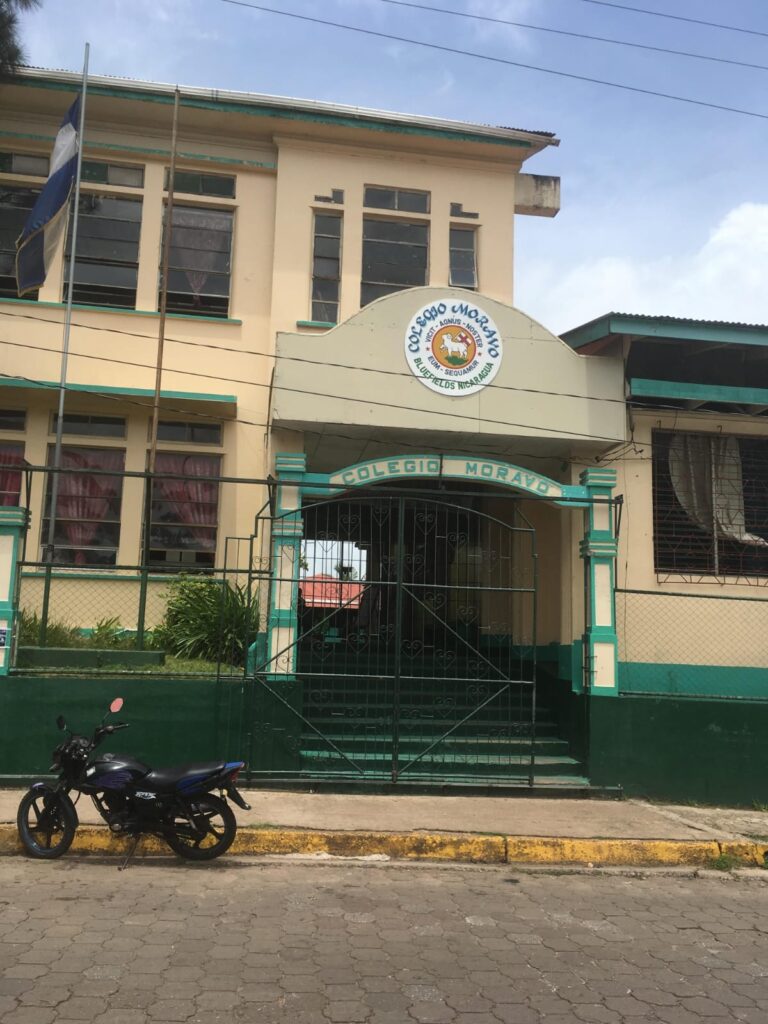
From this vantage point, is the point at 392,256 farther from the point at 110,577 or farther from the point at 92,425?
the point at 110,577

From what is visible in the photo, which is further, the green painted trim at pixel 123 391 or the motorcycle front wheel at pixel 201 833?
the green painted trim at pixel 123 391

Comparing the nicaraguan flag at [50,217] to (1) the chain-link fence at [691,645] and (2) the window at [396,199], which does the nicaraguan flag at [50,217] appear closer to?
(2) the window at [396,199]

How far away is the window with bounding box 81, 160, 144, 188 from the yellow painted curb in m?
9.49

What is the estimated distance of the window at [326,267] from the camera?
12547 millimetres

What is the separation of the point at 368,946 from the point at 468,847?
2.35 metres

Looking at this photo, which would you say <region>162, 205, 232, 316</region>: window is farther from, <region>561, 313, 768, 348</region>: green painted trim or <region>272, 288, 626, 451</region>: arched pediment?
<region>561, 313, 768, 348</region>: green painted trim

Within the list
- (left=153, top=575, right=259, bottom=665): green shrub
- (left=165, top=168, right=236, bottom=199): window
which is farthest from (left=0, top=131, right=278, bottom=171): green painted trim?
(left=153, top=575, right=259, bottom=665): green shrub

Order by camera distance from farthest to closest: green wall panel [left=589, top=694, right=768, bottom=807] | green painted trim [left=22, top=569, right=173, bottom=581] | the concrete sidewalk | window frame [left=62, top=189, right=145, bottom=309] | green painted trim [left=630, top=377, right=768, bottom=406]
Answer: window frame [left=62, top=189, right=145, bottom=309]
green painted trim [left=22, top=569, right=173, bottom=581]
green painted trim [left=630, top=377, right=768, bottom=406]
green wall panel [left=589, top=694, right=768, bottom=807]
the concrete sidewalk

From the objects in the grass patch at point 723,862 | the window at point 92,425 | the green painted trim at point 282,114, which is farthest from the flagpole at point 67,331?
the grass patch at point 723,862

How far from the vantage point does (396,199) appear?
1300cm

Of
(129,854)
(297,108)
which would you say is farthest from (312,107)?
(129,854)

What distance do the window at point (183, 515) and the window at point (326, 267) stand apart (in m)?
2.88

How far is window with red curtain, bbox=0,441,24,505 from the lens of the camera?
37.4ft

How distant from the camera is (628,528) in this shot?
10492 millimetres
